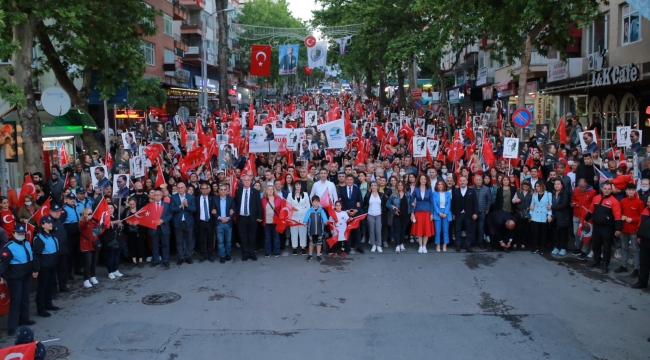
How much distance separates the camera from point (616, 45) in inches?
892

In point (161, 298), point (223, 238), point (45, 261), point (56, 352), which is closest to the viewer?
point (56, 352)

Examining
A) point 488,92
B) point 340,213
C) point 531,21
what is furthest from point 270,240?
point 488,92

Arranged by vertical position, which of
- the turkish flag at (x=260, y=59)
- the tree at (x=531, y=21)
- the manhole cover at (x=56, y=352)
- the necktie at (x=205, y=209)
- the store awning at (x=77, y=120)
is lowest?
the manhole cover at (x=56, y=352)

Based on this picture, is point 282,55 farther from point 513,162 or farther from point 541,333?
point 541,333

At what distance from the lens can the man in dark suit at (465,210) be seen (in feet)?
40.5

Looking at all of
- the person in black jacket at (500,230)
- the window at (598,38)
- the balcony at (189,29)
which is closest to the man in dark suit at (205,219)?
the person in black jacket at (500,230)

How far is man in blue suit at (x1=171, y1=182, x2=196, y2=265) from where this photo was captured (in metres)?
11.8

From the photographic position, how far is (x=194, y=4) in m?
48.0

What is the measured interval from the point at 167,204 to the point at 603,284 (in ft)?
27.4

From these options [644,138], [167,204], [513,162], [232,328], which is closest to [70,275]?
[167,204]

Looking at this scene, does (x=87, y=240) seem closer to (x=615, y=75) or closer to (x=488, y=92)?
(x=615, y=75)

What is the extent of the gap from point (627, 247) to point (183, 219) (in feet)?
28.3

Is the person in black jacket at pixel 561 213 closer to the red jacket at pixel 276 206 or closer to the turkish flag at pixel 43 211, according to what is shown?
the red jacket at pixel 276 206

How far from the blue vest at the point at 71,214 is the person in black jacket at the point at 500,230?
837 cm
